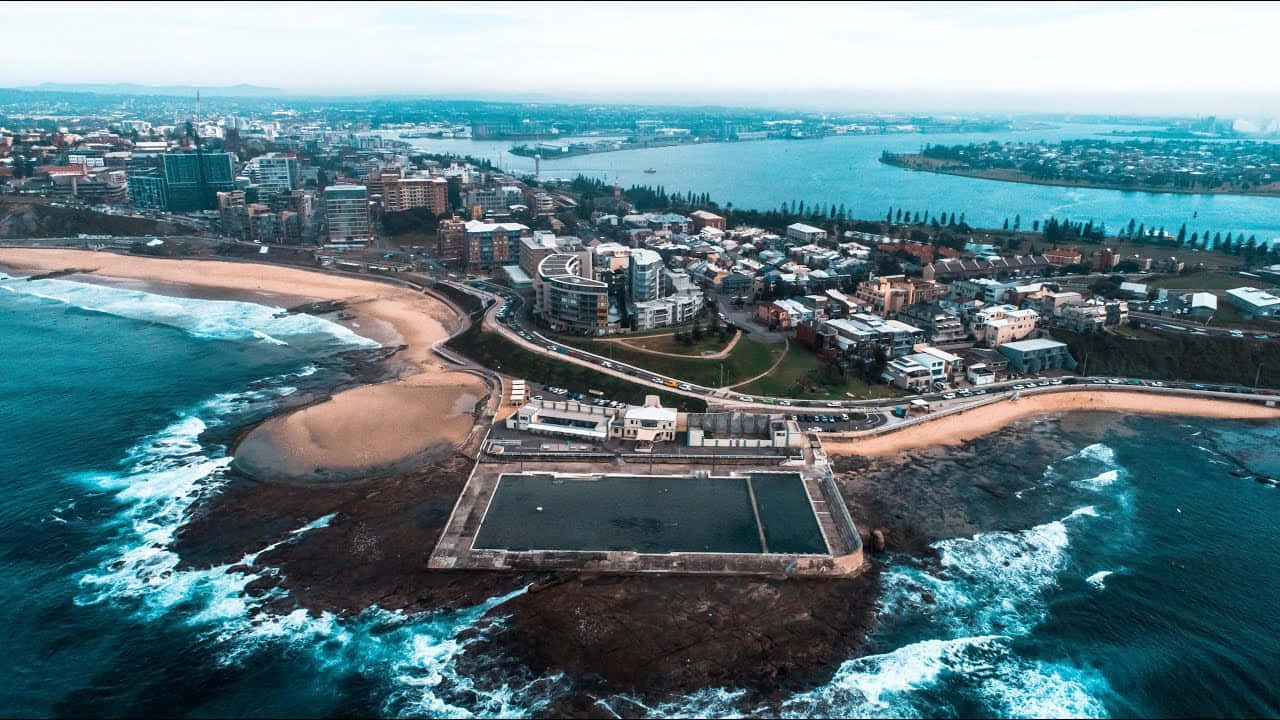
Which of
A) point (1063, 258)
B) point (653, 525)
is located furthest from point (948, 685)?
point (1063, 258)

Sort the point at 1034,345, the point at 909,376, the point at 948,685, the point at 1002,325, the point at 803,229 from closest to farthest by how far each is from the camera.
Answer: the point at 948,685
the point at 909,376
the point at 1034,345
the point at 1002,325
the point at 803,229

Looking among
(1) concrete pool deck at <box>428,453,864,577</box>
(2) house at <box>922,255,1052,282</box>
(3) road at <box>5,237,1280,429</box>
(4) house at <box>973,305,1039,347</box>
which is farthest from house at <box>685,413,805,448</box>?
(2) house at <box>922,255,1052,282</box>

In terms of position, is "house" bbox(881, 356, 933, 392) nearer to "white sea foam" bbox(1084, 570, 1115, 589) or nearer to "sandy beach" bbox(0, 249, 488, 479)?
"white sea foam" bbox(1084, 570, 1115, 589)

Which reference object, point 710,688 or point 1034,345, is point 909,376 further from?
point 710,688

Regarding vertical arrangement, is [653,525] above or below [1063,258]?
below

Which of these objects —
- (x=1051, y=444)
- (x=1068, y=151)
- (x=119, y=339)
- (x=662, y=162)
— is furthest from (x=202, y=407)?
(x=1068, y=151)
